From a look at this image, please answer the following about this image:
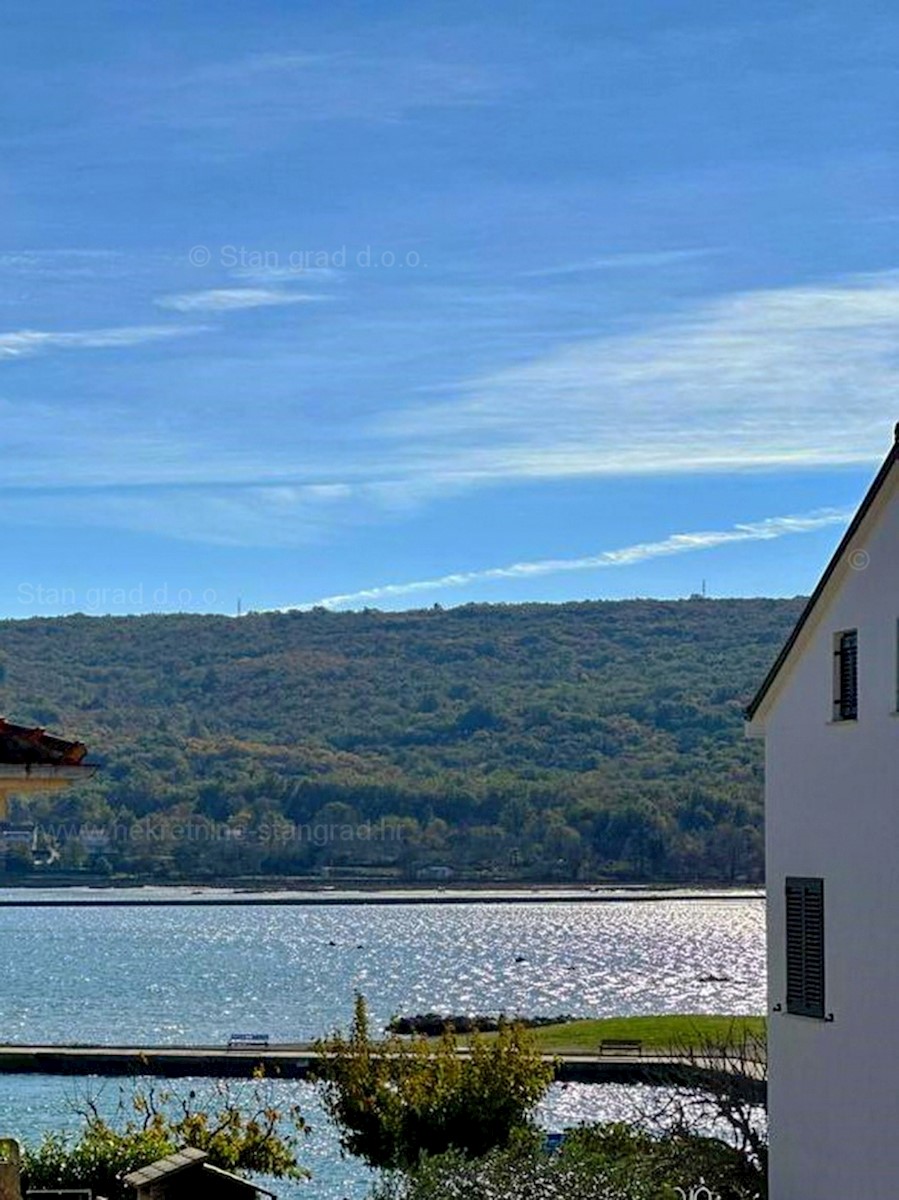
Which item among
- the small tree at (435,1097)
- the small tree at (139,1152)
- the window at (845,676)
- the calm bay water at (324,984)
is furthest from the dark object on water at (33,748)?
the calm bay water at (324,984)

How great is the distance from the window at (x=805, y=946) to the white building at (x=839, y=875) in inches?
0.6

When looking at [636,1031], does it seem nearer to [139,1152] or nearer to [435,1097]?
[435,1097]

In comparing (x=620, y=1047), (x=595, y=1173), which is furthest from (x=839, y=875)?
(x=620, y=1047)

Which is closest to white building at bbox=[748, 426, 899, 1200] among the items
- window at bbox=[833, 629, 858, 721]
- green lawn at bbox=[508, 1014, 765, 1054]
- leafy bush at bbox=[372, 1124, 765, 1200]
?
window at bbox=[833, 629, 858, 721]

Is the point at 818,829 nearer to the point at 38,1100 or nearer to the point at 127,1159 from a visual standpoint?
the point at 127,1159

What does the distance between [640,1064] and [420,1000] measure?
51679 mm

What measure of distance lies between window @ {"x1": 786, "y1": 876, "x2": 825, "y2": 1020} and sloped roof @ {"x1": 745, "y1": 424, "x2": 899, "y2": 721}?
175cm

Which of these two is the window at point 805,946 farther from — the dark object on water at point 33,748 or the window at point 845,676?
the dark object on water at point 33,748

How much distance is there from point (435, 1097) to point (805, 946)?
9.86 metres

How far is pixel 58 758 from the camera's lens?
1042 centimetres

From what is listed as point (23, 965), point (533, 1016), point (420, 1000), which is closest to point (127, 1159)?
point (533, 1016)

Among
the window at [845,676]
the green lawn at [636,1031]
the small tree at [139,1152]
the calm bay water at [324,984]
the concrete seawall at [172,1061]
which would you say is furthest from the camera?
the green lawn at [636,1031]

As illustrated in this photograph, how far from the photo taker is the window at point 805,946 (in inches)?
688

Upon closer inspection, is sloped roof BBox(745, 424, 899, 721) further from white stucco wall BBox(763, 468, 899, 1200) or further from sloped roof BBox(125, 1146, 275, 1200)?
sloped roof BBox(125, 1146, 275, 1200)
